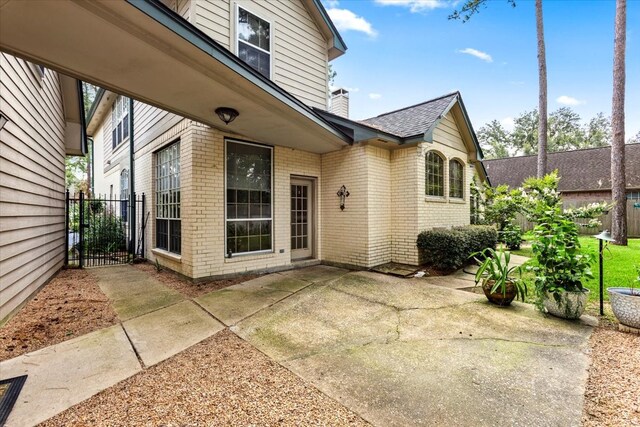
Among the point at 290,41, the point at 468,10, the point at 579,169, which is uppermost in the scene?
the point at 468,10

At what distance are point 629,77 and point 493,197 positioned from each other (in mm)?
6704

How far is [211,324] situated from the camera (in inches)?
142

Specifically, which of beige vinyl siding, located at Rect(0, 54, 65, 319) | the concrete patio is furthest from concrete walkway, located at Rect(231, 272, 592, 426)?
beige vinyl siding, located at Rect(0, 54, 65, 319)

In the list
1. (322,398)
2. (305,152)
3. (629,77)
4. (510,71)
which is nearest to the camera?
(322,398)

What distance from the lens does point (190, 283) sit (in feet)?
17.9

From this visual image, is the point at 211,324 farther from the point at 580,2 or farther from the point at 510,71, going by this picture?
the point at 510,71

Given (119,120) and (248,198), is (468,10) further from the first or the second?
(119,120)

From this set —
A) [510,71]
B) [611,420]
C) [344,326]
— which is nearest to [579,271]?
[611,420]

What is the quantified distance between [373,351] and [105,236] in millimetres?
9641

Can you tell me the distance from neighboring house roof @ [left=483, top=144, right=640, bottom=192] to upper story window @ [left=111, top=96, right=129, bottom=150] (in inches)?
836

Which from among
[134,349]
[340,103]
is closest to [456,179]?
[340,103]

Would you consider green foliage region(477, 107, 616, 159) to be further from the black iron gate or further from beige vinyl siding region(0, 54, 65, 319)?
beige vinyl siding region(0, 54, 65, 319)

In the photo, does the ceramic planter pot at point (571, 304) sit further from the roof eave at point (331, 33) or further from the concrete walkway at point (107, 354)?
the roof eave at point (331, 33)

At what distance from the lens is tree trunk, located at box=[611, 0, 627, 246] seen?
383 inches
